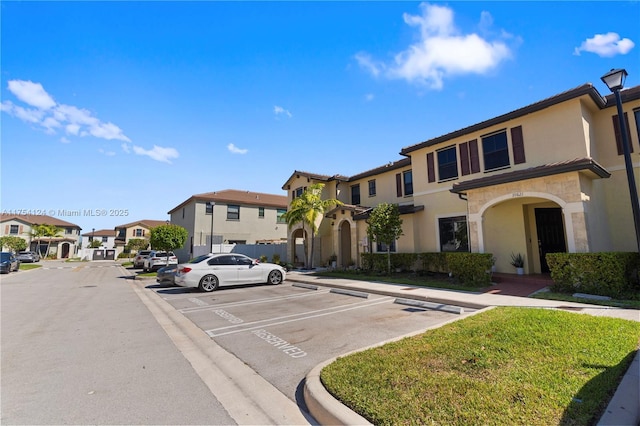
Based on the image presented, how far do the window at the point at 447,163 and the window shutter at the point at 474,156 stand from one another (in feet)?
2.52

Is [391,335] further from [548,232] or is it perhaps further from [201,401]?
[548,232]

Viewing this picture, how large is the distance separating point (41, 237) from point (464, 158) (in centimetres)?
6743

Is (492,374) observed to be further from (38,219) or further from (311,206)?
(38,219)

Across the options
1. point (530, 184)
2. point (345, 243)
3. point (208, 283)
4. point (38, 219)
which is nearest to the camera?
point (530, 184)

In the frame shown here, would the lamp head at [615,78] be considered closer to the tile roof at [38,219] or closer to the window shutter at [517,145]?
the window shutter at [517,145]

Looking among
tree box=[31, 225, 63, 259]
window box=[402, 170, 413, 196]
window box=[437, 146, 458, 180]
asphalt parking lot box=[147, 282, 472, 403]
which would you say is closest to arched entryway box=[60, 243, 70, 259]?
tree box=[31, 225, 63, 259]

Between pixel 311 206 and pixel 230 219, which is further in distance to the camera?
pixel 230 219

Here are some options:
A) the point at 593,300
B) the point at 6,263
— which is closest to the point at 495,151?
the point at 593,300

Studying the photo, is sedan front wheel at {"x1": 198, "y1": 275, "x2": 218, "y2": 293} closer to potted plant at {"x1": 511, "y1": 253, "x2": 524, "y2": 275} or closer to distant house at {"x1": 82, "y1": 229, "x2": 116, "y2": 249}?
potted plant at {"x1": 511, "y1": 253, "x2": 524, "y2": 275}

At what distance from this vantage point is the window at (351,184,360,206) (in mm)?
22902

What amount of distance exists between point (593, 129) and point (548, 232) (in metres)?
4.27

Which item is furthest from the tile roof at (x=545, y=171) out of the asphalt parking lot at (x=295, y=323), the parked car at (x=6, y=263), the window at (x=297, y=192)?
the parked car at (x=6, y=263)

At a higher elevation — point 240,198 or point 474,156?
point 240,198

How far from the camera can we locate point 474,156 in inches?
556
